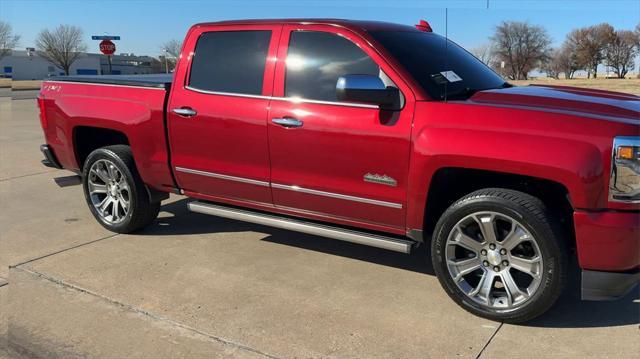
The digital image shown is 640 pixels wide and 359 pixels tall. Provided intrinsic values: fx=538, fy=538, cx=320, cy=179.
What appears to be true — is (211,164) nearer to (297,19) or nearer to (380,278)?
(297,19)

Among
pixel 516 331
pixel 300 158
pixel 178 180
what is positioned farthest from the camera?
pixel 178 180

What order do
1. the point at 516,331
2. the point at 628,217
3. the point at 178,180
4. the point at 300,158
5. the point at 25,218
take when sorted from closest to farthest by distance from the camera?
the point at 628,217, the point at 516,331, the point at 300,158, the point at 178,180, the point at 25,218

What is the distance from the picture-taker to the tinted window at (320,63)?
3.95m

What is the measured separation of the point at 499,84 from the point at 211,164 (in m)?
2.52

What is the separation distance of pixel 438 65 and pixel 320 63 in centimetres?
91

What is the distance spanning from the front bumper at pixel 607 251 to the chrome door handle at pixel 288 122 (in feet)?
6.45

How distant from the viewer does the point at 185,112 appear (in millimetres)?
4562

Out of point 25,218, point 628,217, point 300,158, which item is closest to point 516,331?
point 628,217

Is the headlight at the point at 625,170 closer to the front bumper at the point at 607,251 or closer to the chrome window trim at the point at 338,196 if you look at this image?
the front bumper at the point at 607,251

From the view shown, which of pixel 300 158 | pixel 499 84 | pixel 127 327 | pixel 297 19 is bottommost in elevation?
pixel 127 327

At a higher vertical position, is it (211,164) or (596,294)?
(211,164)

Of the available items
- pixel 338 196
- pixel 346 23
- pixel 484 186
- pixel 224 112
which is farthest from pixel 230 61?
pixel 484 186

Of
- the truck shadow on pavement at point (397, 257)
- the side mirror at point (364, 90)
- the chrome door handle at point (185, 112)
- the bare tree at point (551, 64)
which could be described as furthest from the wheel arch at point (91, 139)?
the bare tree at point (551, 64)

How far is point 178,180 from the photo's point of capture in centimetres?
486
